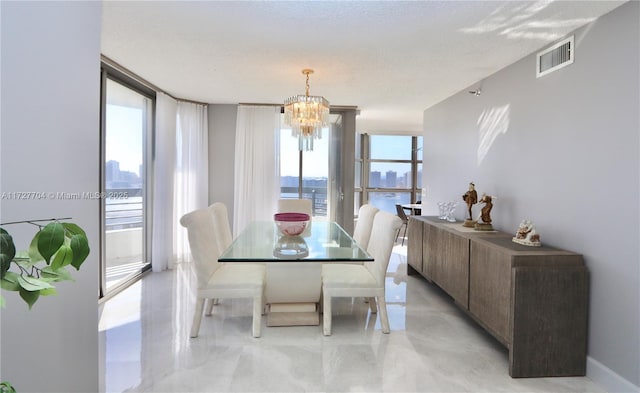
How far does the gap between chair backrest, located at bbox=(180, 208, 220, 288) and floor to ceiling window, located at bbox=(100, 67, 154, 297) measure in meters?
1.37

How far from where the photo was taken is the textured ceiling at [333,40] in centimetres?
207

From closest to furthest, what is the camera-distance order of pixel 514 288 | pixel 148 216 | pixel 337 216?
pixel 514 288 → pixel 148 216 → pixel 337 216

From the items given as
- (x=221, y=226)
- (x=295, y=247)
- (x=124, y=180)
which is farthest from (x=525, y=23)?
(x=124, y=180)

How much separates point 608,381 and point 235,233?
426 centimetres

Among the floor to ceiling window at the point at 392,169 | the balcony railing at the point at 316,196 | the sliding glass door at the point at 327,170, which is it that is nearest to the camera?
the sliding glass door at the point at 327,170

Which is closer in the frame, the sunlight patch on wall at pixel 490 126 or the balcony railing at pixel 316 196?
the sunlight patch on wall at pixel 490 126

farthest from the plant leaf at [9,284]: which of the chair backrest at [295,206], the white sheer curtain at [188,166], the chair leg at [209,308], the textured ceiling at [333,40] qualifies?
the white sheer curtain at [188,166]

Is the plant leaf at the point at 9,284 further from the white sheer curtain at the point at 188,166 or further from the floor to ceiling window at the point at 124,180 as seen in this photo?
the white sheer curtain at the point at 188,166

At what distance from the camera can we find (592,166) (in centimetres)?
213

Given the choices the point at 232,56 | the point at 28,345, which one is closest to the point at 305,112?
the point at 232,56

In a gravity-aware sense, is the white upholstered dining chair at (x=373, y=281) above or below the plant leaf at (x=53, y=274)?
below

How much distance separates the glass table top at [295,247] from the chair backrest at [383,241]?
7.1 inches

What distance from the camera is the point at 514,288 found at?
6.84 ft

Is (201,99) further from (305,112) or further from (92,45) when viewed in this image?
(92,45)
